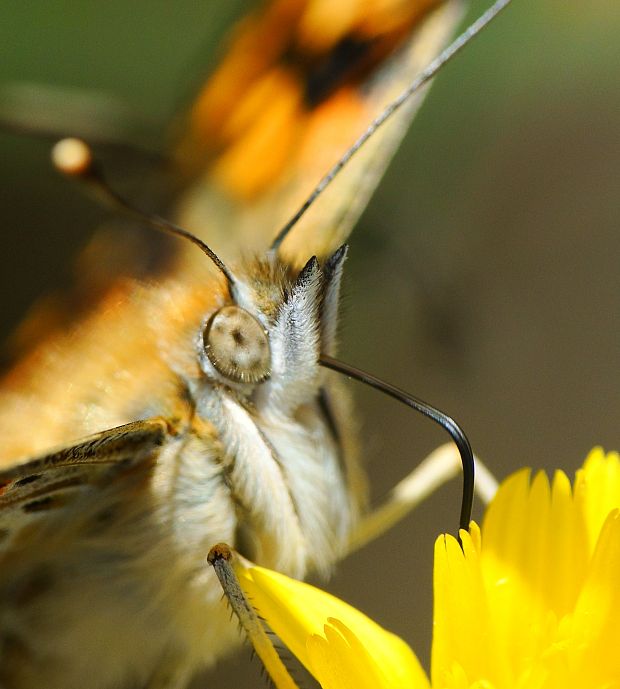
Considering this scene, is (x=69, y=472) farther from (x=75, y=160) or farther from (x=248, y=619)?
(x=75, y=160)

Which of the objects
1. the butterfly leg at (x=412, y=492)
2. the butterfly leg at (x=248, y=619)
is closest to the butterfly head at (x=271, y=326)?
the butterfly leg at (x=248, y=619)

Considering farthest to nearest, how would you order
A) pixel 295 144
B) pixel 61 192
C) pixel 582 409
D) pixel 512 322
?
pixel 61 192 < pixel 512 322 < pixel 582 409 < pixel 295 144

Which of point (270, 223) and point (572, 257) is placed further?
point (572, 257)

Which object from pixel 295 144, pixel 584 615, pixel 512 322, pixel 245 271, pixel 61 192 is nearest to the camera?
pixel 584 615

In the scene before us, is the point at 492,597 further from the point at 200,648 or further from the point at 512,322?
the point at 512,322

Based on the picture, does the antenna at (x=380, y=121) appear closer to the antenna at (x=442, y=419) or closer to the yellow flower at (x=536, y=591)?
the antenna at (x=442, y=419)

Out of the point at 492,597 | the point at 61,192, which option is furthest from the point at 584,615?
the point at 61,192

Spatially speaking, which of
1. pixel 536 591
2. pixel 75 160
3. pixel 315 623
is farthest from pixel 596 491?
pixel 75 160
